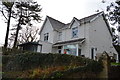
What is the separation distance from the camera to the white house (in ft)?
62.3

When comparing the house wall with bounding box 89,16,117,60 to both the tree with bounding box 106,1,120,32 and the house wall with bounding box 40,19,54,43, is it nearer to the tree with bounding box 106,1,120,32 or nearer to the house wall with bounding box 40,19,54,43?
the tree with bounding box 106,1,120,32

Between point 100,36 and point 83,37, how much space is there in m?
3.13

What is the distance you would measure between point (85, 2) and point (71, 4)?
1.29 metres

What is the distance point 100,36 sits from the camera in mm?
20703

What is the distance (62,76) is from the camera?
859 cm

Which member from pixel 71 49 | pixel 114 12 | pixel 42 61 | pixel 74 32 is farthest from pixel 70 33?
pixel 42 61

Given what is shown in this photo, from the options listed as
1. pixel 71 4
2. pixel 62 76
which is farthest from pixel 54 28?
pixel 62 76

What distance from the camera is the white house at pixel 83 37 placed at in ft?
62.3

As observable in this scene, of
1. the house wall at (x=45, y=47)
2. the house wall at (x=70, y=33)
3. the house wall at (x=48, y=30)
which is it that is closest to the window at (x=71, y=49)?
the house wall at (x=70, y=33)

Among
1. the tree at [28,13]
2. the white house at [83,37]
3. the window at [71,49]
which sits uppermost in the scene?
the tree at [28,13]

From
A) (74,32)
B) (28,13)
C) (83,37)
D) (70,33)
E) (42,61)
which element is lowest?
(42,61)

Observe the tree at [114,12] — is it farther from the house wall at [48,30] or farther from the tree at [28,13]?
the tree at [28,13]

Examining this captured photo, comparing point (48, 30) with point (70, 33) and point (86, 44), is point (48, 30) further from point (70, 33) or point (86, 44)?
point (86, 44)

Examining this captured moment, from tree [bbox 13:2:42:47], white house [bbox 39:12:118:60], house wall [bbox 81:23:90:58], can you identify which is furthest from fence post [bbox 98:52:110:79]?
tree [bbox 13:2:42:47]
